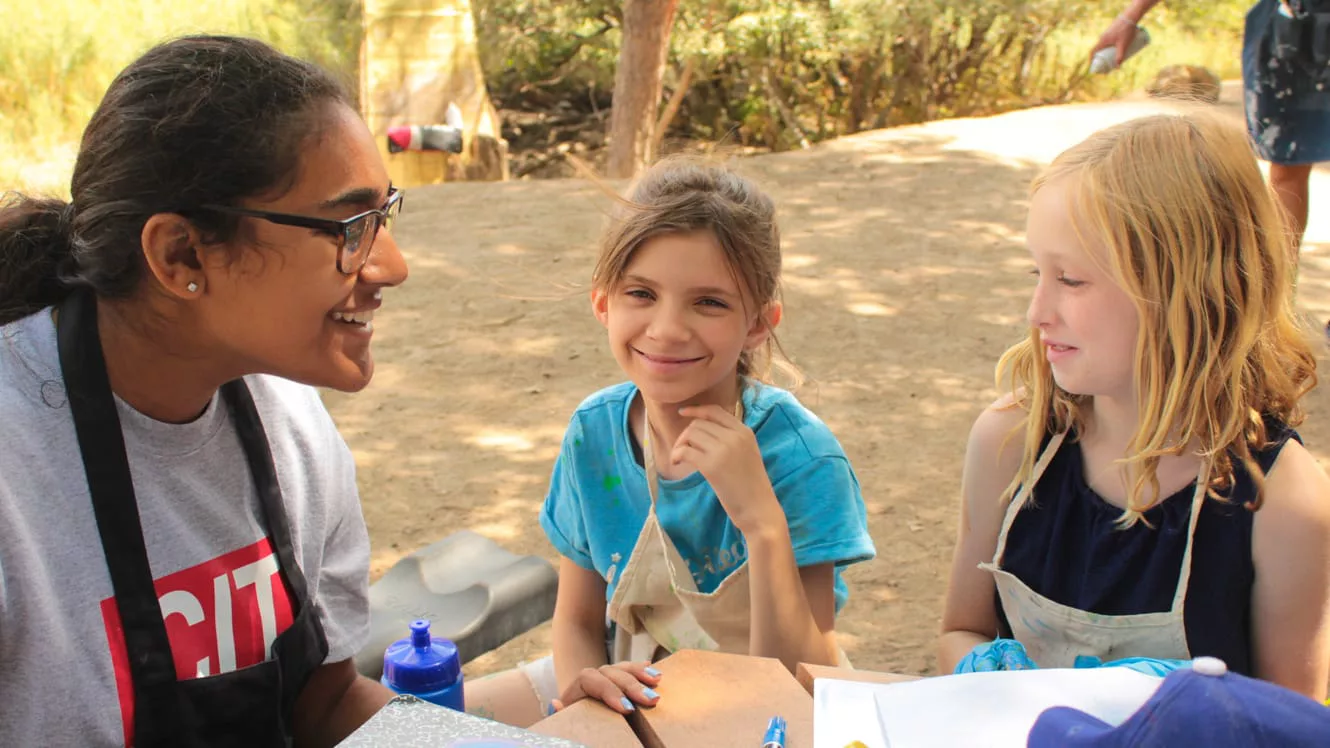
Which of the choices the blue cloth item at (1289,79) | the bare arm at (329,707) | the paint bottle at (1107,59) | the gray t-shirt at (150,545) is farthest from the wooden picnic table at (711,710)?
the paint bottle at (1107,59)

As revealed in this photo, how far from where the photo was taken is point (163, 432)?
4.94ft

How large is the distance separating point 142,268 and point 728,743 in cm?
89

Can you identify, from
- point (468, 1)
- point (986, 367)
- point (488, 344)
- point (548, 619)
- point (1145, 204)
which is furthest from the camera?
point (468, 1)

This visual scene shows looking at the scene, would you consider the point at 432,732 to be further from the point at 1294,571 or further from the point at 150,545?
the point at 1294,571

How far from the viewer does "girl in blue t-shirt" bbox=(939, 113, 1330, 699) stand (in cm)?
156

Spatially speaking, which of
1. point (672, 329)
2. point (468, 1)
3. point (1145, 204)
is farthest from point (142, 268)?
point (468, 1)

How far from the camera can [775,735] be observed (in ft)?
3.77

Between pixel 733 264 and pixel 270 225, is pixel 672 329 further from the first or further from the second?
pixel 270 225

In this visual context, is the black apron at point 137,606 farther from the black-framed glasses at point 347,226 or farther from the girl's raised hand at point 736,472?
the girl's raised hand at point 736,472

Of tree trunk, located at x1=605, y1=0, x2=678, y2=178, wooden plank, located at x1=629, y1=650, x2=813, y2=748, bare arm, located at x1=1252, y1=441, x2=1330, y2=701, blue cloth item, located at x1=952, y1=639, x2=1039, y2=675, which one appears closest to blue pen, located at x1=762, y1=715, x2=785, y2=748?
wooden plank, located at x1=629, y1=650, x2=813, y2=748

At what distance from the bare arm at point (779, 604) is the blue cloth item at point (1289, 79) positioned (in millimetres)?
2899

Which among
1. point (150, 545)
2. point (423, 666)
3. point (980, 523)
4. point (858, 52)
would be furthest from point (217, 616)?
point (858, 52)

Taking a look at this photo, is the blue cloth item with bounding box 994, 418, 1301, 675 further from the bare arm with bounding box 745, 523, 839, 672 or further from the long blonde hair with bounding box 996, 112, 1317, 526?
the bare arm with bounding box 745, 523, 839, 672

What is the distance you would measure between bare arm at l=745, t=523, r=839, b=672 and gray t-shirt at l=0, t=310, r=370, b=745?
587 mm
